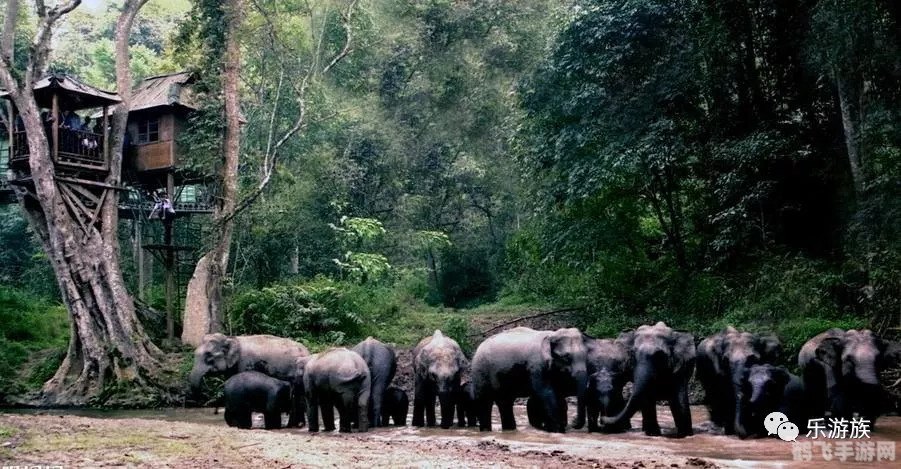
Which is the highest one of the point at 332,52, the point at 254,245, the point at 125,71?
the point at 332,52

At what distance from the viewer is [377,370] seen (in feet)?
46.1

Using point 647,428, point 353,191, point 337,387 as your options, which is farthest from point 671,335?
point 353,191

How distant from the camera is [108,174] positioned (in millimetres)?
22703

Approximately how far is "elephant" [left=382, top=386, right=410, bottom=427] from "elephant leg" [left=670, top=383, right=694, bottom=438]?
185 inches

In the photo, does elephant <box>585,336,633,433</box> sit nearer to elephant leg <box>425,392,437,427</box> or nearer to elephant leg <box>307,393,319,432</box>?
elephant leg <box>425,392,437,427</box>

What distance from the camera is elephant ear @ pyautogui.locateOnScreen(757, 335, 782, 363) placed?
12.1 meters

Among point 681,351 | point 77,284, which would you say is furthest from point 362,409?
point 77,284

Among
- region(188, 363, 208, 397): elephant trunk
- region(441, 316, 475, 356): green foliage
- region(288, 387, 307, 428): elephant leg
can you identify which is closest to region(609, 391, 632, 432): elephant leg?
region(288, 387, 307, 428): elephant leg

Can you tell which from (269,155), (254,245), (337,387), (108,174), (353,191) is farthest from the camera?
(353,191)

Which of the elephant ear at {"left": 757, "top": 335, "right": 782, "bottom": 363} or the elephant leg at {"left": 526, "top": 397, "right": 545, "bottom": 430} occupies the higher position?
the elephant ear at {"left": 757, "top": 335, "right": 782, "bottom": 363}

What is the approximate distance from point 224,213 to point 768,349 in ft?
50.5

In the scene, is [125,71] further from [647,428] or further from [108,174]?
[647,428]

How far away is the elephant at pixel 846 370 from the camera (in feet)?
36.8

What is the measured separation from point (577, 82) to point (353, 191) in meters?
12.6
